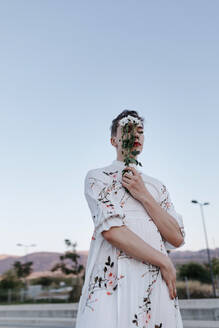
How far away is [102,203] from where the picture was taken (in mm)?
1397

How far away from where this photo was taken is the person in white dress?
1.24 m

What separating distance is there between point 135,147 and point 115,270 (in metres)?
0.63

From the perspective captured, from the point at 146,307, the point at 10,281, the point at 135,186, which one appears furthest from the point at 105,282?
the point at 10,281

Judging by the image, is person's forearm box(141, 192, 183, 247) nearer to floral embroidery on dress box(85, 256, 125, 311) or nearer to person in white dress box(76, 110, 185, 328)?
person in white dress box(76, 110, 185, 328)

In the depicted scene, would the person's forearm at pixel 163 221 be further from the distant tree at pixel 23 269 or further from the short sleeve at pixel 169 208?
the distant tree at pixel 23 269

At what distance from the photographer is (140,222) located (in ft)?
4.71

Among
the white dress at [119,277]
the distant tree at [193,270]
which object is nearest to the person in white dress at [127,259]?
the white dress at [119,277]

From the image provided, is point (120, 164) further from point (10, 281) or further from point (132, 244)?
point (10, 281)

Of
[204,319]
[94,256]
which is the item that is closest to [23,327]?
[204,319]

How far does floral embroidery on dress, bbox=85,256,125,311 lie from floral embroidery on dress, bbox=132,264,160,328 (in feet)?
0.40

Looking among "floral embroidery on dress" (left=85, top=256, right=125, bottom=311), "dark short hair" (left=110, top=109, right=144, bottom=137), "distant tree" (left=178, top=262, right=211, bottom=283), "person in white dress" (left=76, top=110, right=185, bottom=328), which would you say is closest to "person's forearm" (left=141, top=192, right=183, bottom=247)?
"person in white dress" (left=76, top=110, right=185, bottom=328)

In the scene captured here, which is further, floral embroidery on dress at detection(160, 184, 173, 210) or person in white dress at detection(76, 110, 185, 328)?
floral embroidery on dress at detection(160, 184, 173, 210)

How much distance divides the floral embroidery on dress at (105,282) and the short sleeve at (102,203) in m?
0.16

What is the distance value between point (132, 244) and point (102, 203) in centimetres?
22
